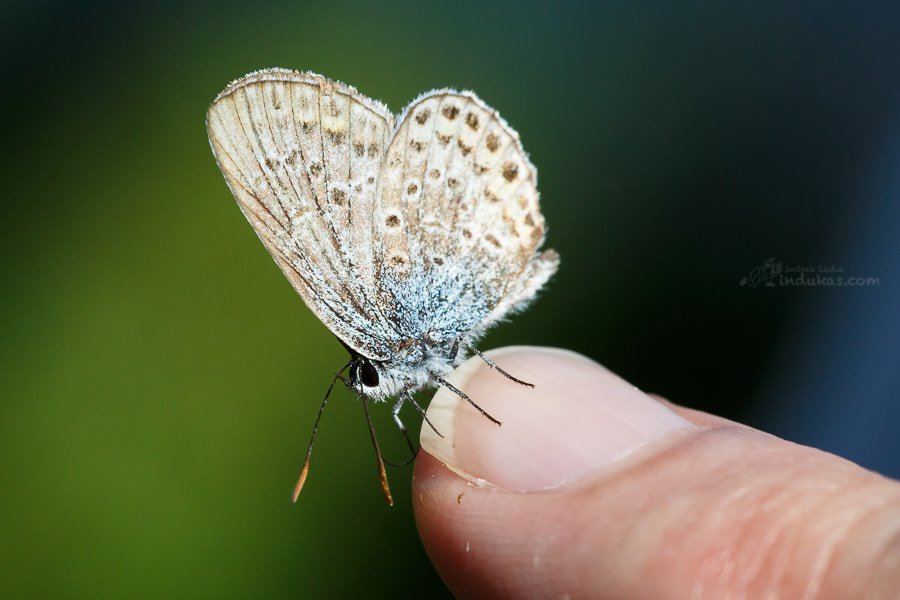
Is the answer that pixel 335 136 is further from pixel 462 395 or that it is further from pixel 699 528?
pixel 699 528

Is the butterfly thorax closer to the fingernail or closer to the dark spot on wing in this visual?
the fingernail

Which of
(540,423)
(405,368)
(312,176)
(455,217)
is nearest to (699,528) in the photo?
(540,423)

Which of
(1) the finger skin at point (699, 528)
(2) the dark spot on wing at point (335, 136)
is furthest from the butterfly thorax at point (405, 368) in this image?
(2) the dark spot on wing at point (335, 136)

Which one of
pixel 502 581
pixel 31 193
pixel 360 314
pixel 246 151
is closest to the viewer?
pixel 502 581

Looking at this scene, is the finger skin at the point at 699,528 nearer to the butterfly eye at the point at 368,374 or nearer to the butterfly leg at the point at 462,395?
the butterfly leg at the point at 462,395

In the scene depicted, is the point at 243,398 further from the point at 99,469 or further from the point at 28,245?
the point at 28,245

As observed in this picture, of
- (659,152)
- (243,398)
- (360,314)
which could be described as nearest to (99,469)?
(243,398)

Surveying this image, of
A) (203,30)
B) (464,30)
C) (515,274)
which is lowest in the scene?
(515,274)
